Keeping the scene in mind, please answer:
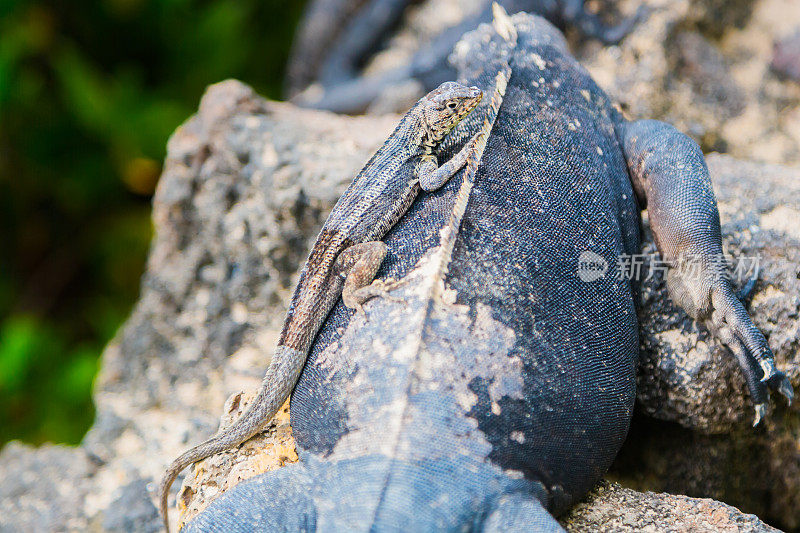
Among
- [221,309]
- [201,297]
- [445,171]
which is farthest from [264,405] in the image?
[201,297]

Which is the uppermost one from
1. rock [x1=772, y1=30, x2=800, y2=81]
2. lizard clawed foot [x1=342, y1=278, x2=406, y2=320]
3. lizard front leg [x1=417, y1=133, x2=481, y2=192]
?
rock [x1=772, y1=30, x2=800, y2=81]

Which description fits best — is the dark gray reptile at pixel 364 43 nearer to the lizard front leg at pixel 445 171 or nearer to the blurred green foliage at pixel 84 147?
the blurred green foliage at pixel 84 147

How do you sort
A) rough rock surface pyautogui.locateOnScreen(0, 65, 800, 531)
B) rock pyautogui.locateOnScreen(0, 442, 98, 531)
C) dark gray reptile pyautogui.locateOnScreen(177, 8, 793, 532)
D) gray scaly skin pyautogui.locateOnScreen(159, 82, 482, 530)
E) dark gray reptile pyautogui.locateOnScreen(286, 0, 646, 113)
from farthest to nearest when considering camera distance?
dark gray reptile pyautogui.locateOnScreen(286, 0, 646, 113)
rock pyautogui.locateOnScreen(0, 442, 98, 531)
rough rock surface pyautogui.locateOnScreen(0, 65, 800, 531)
gray scaly skin pyautogui.locateOnScreen(159, 82, 482, 530)
dark gray reptile pyautogui.locateOnScreen(177, 8, 793, 532)

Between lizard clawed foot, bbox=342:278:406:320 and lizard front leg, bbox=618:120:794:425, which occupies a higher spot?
lizard front leg, bbox=618:120:794:425

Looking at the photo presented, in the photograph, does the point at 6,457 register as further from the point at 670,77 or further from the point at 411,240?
the point at 670,77

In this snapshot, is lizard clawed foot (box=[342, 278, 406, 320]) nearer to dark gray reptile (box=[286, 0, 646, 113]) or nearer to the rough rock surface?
the rough rock surface

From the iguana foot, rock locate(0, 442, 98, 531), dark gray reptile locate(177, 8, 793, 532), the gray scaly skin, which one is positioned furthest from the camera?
rock locate(0, 442, 98, 531)

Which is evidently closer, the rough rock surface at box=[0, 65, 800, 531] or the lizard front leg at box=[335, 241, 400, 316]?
the lizard front leg at box=[335, 241, 400, 316]

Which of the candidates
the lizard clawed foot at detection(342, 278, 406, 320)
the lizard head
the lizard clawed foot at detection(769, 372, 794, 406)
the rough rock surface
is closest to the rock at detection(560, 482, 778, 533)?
the rough rock surface

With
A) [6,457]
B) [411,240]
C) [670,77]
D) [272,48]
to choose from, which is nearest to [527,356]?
[411,240]
